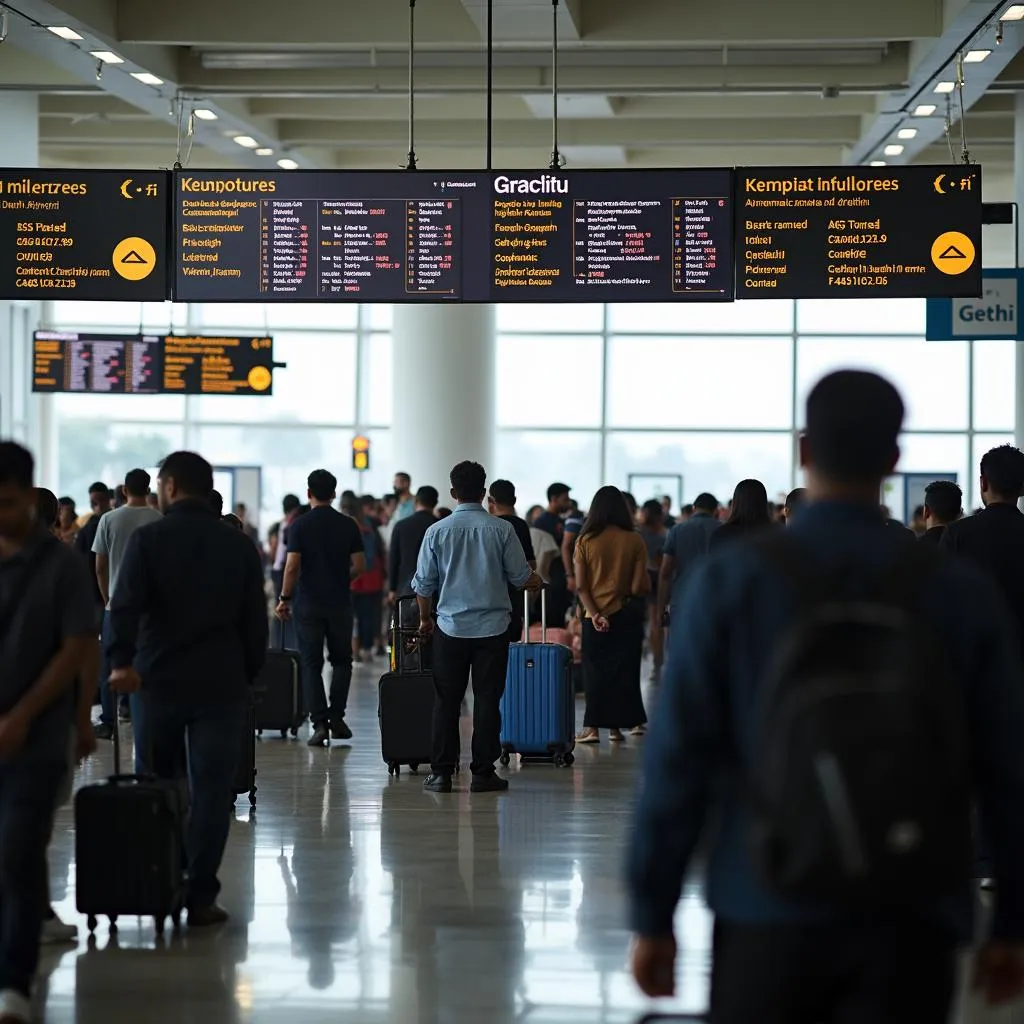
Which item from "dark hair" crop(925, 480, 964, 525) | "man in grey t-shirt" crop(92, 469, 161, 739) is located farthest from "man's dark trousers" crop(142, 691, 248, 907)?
"man in grey t-shirt" crop(92, 469, 161, 739)

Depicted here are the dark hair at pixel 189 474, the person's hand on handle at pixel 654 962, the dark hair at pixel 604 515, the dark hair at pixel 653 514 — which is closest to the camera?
the person's hand on handle at pixel 654 962

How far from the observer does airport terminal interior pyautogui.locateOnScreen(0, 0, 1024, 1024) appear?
529cm

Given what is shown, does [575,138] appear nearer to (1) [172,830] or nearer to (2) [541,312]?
(2) [541,312]

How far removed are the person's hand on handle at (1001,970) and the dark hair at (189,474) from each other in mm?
3650

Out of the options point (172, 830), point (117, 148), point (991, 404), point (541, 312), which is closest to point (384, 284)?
point (172, 830)

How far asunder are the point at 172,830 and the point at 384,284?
473cm

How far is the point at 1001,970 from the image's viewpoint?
7.41ft

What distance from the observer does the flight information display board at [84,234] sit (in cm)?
951

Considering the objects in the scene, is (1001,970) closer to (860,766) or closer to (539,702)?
(860,766)

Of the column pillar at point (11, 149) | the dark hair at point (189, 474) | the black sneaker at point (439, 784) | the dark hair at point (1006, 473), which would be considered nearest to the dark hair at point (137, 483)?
the black sneaker at point (439, 784)

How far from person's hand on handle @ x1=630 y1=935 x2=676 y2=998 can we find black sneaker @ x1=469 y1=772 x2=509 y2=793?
6238mm

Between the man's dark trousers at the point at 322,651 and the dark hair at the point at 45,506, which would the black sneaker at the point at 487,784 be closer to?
the man's dark trousers at the point at 322,651

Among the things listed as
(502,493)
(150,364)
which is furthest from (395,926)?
(150,364)

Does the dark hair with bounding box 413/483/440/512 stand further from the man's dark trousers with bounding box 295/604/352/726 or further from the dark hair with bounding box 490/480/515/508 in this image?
the dark hair with bounding box 490/480/515/508
